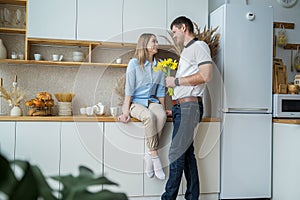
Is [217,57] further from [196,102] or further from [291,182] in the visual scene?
[291,182]

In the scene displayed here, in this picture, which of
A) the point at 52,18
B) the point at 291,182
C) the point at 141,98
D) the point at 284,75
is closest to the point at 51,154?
the point at 141,98

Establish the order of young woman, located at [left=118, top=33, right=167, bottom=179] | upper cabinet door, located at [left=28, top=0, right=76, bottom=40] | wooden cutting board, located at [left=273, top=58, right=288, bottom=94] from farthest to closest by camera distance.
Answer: wooden cutting board, located at [left=273, top=58, right=288, bottom=94], upper cabinet door, located at [left=28, top=0, right=76, bottom=40], young woman, located at [left=118, top=33, right=167, bottom=179]

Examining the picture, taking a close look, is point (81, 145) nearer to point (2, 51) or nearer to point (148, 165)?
point (148, 165)

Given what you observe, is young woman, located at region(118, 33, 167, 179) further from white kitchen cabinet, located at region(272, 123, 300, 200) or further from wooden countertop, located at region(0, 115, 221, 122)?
white kitchen cabinet, located at region(272, 123, 300, 200)

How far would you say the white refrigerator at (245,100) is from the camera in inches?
136

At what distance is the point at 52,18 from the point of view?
3377 millimetres

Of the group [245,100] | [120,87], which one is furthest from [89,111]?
[245,100]

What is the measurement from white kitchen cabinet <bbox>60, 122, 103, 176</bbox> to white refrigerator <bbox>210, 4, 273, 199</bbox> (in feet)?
3.84

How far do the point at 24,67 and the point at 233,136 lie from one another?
2.15m

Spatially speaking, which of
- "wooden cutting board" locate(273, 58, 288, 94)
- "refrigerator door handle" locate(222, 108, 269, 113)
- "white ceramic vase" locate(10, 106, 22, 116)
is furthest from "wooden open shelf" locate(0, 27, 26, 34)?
"wooden cutting board" locate(273, 58, 288, 94)

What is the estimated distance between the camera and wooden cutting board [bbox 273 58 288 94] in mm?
3578

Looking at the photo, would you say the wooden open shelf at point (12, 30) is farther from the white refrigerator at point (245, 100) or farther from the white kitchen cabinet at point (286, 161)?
the white kitchen cabinet at point (286, 161)

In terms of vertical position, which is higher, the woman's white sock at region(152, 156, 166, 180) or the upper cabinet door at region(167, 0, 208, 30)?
the upper cabinet door at region(167, 0, 208, 30)

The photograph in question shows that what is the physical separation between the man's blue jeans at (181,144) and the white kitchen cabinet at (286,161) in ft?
2.79
